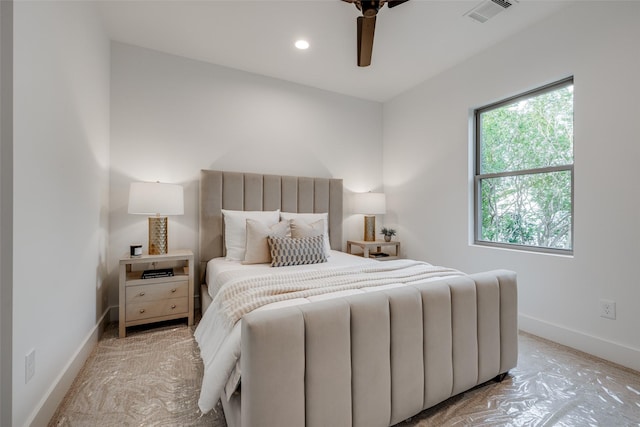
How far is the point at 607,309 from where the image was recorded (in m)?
2.08

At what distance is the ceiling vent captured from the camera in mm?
2201

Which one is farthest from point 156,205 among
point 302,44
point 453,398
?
point 453,398

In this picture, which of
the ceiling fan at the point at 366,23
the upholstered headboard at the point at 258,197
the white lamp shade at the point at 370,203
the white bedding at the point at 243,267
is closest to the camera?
the ceiling fan at the point at 366,23

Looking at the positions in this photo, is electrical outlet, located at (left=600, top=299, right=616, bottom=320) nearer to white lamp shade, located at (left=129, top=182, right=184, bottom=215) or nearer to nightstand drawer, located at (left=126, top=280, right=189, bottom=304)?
nightstand drawer, located at (left=126, top=280, right=189, bottom=304)

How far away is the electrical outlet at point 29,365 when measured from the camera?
1.24 metres

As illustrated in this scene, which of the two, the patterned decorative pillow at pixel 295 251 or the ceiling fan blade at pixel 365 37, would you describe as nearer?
the ceiling fan blade at pixel 365 37

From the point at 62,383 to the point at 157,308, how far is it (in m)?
0.89

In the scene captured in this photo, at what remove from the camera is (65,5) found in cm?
167

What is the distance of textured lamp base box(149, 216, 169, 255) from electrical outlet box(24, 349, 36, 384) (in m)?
1.35

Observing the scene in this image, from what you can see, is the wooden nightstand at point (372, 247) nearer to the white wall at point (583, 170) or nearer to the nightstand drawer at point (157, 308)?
the white wall at point (583, 170)

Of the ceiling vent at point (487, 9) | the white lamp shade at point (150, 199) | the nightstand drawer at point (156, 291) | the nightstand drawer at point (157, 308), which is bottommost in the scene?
the nightstand drawer at point (157, 308)

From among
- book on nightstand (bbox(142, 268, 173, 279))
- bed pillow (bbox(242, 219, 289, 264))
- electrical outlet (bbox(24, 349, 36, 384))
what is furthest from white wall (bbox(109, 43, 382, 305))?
electrical outlet (bbox(24, 349, 36, 384))

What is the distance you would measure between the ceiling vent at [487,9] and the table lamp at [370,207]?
6.63ft

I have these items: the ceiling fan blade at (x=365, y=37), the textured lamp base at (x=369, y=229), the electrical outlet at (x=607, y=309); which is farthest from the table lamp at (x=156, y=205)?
the electrical outlet at (x=607, y=309)
